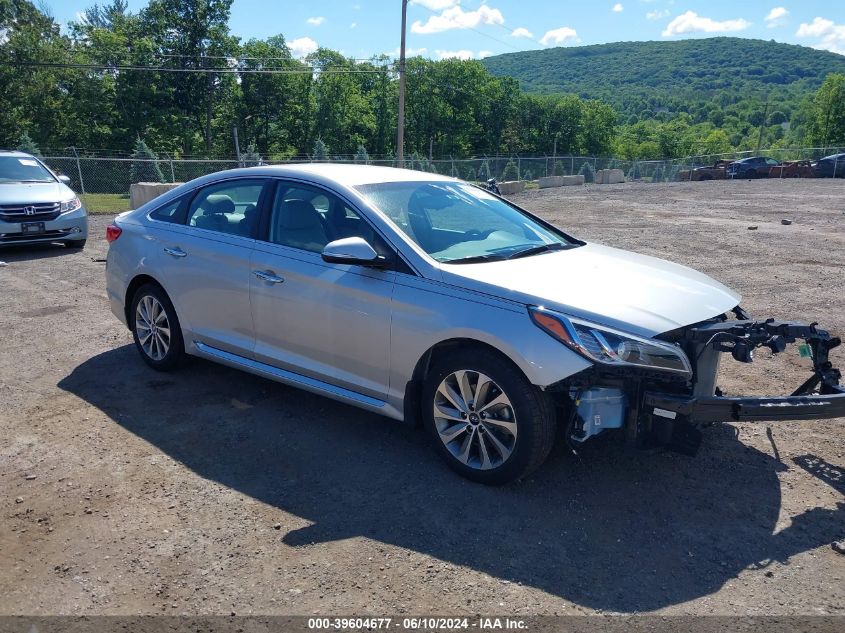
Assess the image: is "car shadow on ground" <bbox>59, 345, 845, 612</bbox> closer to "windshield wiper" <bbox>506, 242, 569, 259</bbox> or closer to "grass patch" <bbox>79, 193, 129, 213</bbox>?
"windshield wiper" <bbox>506, 242, 569, 259</bbox>

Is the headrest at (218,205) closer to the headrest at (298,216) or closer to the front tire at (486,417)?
the headrest at (298,216)

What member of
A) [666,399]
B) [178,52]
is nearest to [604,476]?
[666,399]

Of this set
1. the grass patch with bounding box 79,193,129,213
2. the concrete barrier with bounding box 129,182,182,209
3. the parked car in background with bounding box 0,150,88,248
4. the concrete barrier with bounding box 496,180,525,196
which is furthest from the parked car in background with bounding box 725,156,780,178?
the parked car in background with bounding box 0,150,88,248

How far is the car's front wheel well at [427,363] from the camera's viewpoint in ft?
12.4

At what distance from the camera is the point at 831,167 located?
135 feet

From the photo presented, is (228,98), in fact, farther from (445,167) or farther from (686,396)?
(686,396)

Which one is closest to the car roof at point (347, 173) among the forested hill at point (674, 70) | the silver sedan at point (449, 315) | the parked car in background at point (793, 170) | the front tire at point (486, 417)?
the silver sedan at point (449, 315)

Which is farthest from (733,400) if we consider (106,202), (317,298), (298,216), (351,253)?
(106,202)

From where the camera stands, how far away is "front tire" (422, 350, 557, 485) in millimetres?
3617

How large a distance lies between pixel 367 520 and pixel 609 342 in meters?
1.54

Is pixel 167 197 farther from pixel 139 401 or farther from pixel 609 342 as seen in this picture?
pixel 609 342

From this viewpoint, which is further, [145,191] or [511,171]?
[511,171]

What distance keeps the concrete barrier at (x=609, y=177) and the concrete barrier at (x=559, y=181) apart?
4203mm

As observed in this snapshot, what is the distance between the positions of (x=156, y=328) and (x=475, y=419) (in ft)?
10.3
